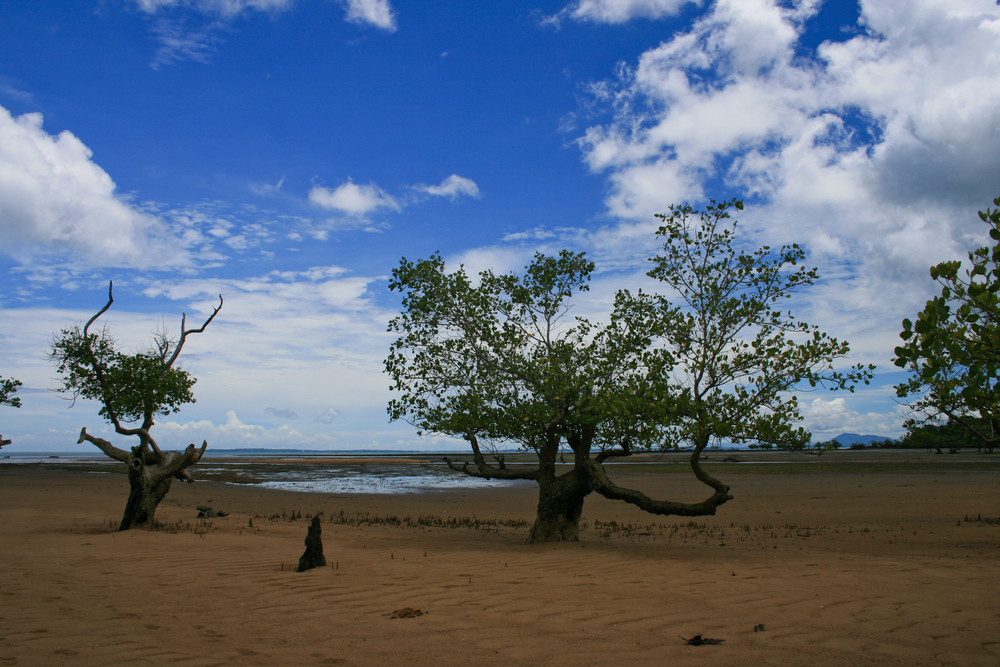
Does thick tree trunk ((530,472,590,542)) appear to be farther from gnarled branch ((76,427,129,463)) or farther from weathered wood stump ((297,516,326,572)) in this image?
gnarled branch ((76,427,129,463))

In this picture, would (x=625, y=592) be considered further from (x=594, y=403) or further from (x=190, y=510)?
(x=190, y=510)

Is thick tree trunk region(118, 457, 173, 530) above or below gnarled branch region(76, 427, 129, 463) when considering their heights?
below

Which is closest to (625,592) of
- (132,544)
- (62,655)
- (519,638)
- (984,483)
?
(519,638)

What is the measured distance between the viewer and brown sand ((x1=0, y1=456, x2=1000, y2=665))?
5.67m

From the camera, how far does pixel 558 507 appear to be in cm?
1380

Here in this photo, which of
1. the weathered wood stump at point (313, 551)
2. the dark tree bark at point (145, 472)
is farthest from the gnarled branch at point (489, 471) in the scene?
the dark tree bark at point (145, 472)

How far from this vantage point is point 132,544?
12188 mm

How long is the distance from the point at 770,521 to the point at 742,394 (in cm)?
1149

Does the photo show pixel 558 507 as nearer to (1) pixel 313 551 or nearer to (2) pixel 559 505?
(2) pixel 559 505

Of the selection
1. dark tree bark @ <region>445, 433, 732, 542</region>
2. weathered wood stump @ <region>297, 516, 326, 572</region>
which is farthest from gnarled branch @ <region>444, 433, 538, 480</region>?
weathered wood stump @ <region>297, 516, 326, 572</region>

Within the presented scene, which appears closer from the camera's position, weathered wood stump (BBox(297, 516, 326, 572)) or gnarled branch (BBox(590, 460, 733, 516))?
weathered wood stump (BBox(297, 516, 326, 572))

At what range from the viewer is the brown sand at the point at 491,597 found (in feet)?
18.6

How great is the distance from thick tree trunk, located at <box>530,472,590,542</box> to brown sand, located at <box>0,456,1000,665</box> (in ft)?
2.30

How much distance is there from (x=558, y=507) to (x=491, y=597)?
6.25 meters
